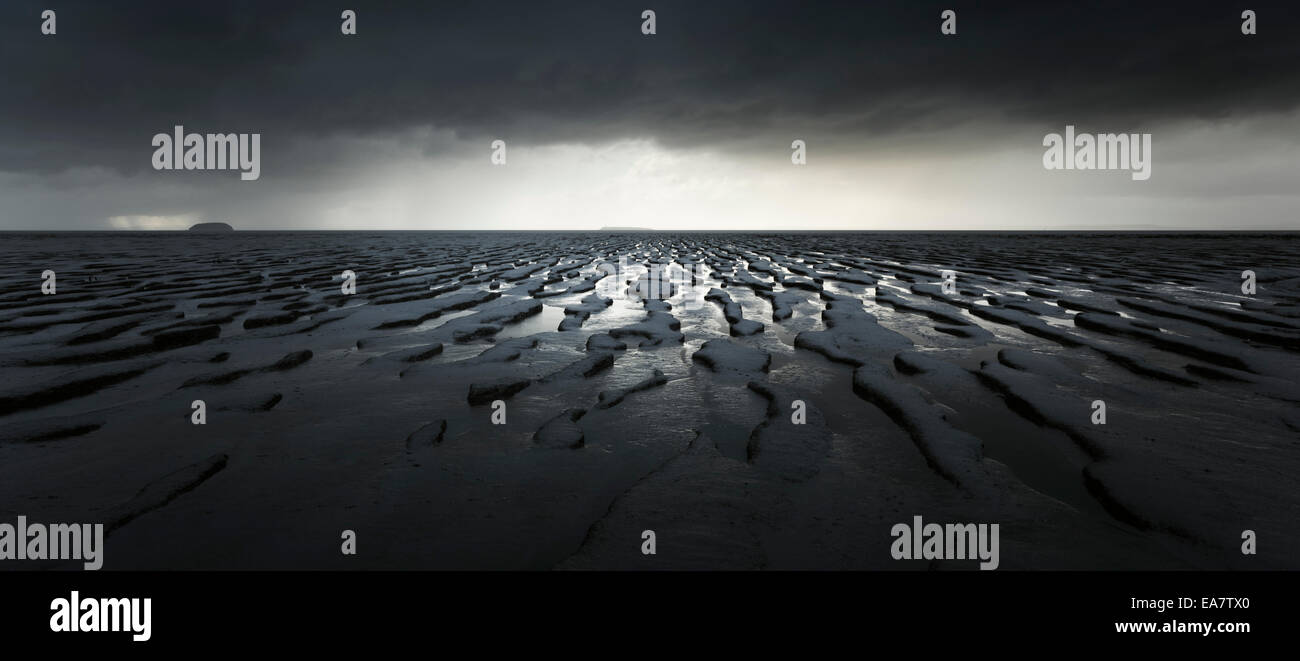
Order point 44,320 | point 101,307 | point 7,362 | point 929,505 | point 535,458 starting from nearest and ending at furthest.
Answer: point 929,505, point 535,458, point 7,362, point 44,320, point 101,307

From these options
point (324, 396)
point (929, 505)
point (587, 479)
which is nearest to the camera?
point (929, 505)

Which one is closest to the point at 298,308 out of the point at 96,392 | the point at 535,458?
the point at 96,392

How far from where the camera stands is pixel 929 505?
2445mm

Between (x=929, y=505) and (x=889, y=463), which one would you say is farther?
(x=889, y=463)

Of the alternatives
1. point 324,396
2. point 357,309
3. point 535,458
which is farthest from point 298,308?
point 535,458

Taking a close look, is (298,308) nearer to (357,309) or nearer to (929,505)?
(357,309)

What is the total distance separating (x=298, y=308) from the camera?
8039 mm
